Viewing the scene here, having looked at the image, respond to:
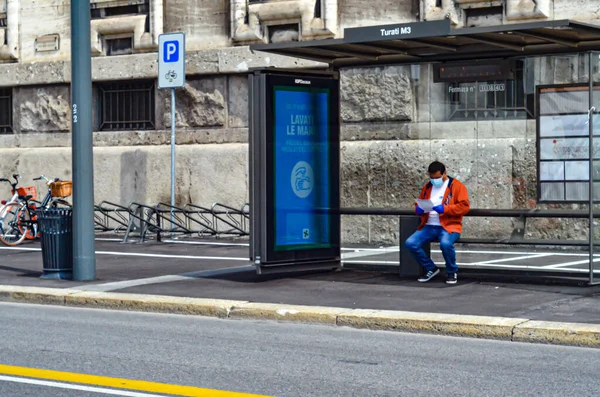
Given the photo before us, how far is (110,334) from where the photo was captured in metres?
10.1

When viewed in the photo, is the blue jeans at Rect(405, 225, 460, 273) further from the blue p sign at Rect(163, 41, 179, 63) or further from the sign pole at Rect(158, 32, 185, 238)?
the blue p sign at Rect(163, 41, 179, 63)

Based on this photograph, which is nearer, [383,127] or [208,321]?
[208,321]

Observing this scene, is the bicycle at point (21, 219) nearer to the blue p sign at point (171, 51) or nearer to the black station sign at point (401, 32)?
the blue p sign at point (171, 51)

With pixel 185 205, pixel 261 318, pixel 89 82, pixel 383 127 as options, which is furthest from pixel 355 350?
pixel 185 205

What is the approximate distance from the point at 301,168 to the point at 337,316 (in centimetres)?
347

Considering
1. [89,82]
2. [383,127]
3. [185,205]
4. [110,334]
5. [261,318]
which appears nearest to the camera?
[110,334]

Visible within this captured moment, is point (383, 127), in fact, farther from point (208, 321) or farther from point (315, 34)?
point (208, 321)

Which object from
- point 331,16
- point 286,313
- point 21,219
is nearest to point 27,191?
point 21,219

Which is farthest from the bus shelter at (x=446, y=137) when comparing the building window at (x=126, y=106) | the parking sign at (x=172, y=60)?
the building window at (x=126, y=106)

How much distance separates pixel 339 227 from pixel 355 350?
5.16 metres

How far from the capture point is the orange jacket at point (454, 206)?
12688 millimetres

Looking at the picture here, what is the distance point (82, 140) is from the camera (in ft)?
44.1

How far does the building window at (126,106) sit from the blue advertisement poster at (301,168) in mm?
8725

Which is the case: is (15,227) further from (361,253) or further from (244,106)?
(361,253)
